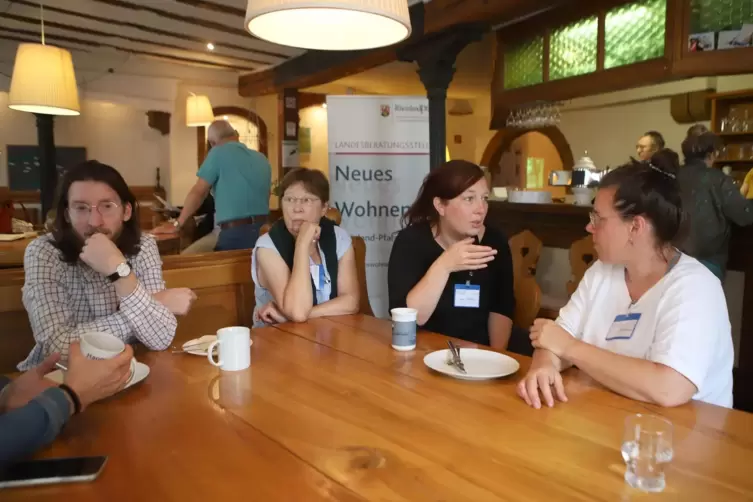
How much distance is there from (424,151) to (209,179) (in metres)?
1.54

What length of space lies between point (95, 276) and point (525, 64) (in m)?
3.40

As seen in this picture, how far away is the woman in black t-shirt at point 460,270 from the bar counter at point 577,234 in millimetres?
225

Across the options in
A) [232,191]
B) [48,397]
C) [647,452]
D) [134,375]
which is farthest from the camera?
Result: [232,191]

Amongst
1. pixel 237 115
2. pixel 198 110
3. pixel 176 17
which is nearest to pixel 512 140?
pixel 237 115

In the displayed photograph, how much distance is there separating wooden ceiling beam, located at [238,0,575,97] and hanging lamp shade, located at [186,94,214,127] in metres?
0.64

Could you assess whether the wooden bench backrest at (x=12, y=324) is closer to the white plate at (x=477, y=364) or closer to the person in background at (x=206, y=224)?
the white plate at (x=477, y=364)

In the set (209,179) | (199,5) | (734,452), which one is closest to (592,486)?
(734,452)

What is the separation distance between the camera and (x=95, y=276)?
177 centimetres

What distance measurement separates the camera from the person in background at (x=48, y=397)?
95 cm

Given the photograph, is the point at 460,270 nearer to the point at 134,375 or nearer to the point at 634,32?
the point at 134,375

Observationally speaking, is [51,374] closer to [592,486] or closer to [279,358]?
[279,358]

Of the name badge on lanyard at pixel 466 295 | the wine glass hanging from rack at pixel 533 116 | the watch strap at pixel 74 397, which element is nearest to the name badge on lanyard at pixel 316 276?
the name badge on lanyard at pixel 466 295

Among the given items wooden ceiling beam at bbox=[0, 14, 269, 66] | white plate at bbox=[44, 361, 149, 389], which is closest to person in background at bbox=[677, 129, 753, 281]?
white plate at bbox=[44, 361, 149, 389]

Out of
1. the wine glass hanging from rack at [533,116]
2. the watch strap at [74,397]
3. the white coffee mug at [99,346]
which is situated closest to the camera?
the watch strap at [74,397]
